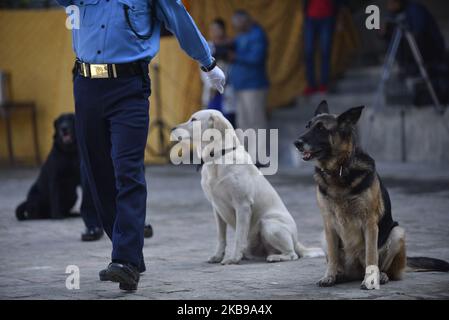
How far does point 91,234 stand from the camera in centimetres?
883

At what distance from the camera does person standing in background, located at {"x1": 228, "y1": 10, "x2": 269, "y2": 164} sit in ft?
48.8

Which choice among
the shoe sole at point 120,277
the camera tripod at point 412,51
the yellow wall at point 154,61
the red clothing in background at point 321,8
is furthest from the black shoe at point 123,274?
the yellow wall at point 154,61

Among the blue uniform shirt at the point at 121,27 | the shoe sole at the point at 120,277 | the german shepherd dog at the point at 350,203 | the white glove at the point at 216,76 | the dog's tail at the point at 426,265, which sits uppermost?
the blue uniform shirt at the point at 121,27

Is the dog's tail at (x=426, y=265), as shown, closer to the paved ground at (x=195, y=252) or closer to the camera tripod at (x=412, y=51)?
the paved ground at (x=195, y=252)

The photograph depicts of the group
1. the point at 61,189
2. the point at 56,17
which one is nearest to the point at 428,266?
the point at 61,189

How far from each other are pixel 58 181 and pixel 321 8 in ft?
21.7

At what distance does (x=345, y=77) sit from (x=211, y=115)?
985 centimetres

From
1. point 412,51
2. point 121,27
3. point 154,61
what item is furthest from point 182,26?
point 154,61

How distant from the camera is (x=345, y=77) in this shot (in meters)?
17.0

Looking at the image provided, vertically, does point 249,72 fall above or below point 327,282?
above

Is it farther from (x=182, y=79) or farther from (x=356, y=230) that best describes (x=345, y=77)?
(x=356, y=230)

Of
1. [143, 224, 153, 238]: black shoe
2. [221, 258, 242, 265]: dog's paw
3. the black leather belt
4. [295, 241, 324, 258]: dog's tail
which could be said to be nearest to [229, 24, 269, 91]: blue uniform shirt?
[143, 224, 153, 238]: black shoe

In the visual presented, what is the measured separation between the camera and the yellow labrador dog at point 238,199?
738cm

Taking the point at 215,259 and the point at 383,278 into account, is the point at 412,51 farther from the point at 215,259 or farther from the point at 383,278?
the point at 383,278
